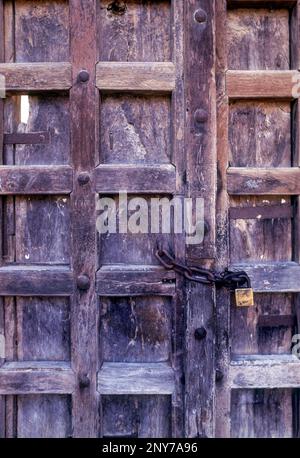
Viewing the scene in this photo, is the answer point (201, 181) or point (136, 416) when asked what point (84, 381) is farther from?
point (201, 181)

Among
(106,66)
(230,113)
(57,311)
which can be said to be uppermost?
(106,66)

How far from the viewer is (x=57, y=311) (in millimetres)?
1188

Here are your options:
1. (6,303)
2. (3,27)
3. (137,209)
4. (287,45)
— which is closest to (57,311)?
(6,303)

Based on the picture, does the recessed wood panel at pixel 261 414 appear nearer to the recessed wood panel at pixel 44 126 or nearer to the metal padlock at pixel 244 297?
the metal padlock at pixel 244 297

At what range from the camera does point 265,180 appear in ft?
3.83

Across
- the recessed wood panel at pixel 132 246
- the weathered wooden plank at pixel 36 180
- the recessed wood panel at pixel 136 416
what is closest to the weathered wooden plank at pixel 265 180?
the recessed wood panel at pixel 132 246

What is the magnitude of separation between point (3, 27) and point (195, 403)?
4.14ft

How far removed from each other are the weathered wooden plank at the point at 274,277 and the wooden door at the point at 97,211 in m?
0.15

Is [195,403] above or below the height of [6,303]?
below

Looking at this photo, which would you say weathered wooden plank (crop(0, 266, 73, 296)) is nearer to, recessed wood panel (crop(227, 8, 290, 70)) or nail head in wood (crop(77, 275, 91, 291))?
nail head in wood (crop(77, 275, 91, 291))

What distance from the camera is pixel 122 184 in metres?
1.15

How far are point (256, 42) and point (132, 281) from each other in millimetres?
820

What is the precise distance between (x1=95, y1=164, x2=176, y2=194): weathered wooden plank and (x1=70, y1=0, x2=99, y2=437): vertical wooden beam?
36mm
